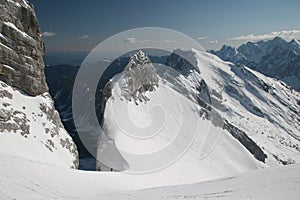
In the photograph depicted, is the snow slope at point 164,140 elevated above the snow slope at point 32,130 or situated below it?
below

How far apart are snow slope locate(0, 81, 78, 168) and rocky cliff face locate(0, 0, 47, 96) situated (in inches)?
83.4

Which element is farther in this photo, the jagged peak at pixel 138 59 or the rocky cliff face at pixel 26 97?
the jagged peak at pixel 138 59

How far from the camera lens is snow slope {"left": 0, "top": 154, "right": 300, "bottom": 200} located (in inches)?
938

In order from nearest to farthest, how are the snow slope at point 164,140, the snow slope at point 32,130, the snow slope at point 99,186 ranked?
1. the snow slope at point 99,186
2. the snow slope at point 32,130
3. the snow slope at point 164,140

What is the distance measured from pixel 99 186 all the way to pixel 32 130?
22.3 meters

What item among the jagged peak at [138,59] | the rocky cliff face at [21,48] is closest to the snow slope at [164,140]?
the jagged peak at [138,59]

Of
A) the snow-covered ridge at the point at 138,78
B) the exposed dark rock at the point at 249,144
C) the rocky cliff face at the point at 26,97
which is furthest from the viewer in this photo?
the exposed dark rock at the point at 249,144

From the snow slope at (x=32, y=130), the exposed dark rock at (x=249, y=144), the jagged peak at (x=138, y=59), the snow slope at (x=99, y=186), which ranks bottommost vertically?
the exposed dark rock at (x=249, y=144)

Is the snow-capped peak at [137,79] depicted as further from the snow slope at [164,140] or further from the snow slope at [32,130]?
the snow slope at [32,130]

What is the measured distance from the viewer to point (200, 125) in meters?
115

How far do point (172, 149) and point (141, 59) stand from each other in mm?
50883

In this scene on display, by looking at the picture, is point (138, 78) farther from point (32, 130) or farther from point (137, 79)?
point (32, 130)

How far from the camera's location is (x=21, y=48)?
55.6 m

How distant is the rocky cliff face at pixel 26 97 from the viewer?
45.2 m
